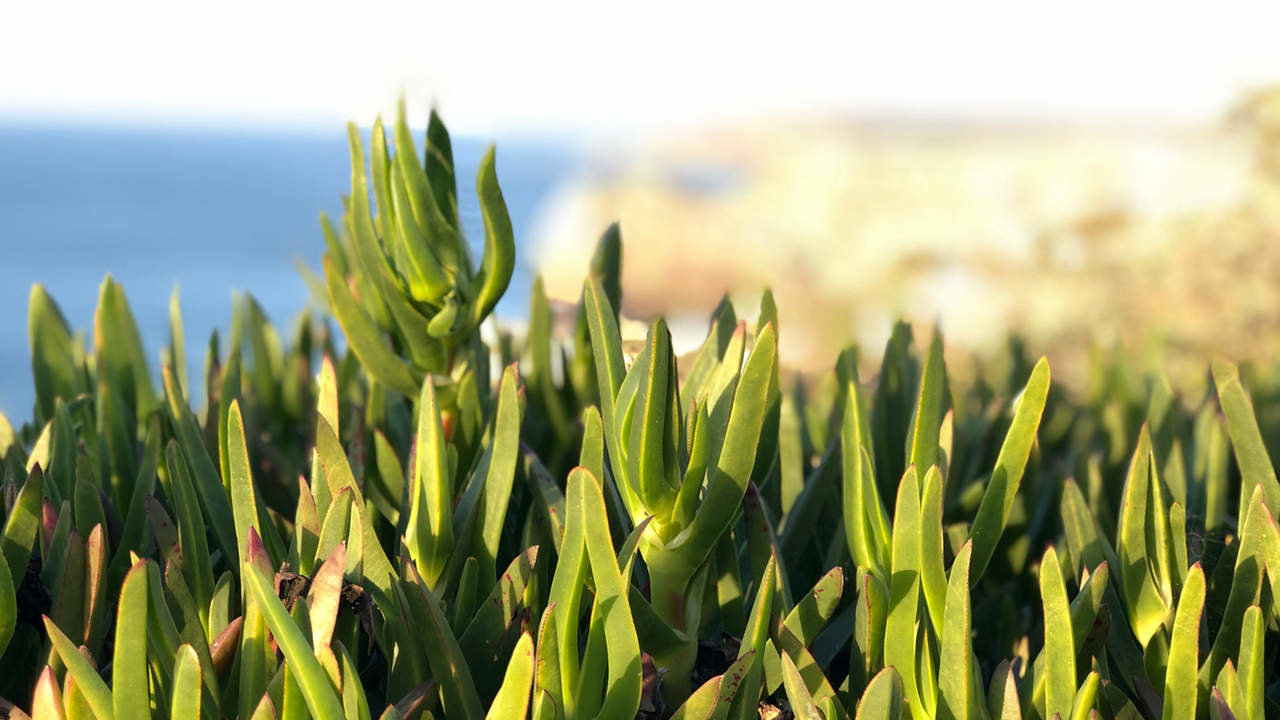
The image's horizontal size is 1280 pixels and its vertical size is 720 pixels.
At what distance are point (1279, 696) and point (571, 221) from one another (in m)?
2.47

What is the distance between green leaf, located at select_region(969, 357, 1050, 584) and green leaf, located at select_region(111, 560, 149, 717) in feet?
1.29

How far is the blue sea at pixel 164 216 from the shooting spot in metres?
1.22

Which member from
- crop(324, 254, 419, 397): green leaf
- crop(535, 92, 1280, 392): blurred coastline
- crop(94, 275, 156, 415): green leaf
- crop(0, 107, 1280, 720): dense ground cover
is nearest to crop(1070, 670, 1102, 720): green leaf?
crop(0, 107, 1280, 720): dense ground cover

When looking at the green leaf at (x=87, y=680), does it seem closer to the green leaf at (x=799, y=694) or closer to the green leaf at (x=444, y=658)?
the green leaf at (x=444, y=658)

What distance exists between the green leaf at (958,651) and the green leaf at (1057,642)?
4 cm

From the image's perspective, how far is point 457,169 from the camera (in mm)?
780

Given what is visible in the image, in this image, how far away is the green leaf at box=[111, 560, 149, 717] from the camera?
46 centimetres

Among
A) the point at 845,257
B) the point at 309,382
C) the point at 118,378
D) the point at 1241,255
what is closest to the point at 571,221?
the point at 845,257

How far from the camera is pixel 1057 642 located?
1.67ft

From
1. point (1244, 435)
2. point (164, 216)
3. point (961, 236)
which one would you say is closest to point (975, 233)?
point (961, 236)

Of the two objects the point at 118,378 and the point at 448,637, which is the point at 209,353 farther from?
the point at 448,637

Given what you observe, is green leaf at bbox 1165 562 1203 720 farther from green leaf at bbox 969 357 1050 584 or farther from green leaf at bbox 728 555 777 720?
green leaf at bbox 728 555 777 720

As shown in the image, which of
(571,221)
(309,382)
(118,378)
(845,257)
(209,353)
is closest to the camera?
(118,378)

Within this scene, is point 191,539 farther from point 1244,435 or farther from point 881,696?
point 1244,435
